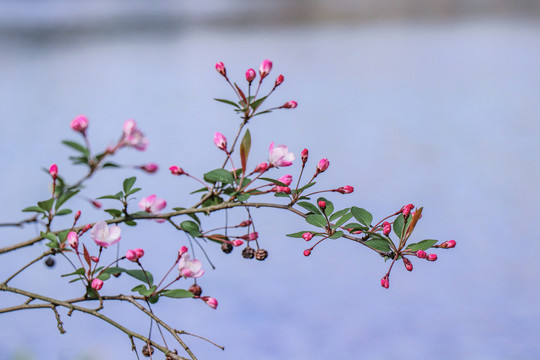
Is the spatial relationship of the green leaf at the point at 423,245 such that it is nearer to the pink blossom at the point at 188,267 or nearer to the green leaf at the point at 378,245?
the green leaf at the point at 378,245

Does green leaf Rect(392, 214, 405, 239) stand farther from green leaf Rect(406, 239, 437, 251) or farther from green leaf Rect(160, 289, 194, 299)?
green leaf Rect(160, 289, 194, 299)

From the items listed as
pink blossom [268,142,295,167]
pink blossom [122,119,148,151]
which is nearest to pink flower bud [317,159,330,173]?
pink blossom [268,142,295,167]

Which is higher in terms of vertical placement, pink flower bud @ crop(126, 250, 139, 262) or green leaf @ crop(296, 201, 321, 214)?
green leaf @ crop(296, 201, 321, 214)

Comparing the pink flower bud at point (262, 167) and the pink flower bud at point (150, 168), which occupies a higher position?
the pink flower bud at point (262, 167)

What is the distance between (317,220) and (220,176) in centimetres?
7

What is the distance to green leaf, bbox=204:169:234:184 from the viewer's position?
0.37 m

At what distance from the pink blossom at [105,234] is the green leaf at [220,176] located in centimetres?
6

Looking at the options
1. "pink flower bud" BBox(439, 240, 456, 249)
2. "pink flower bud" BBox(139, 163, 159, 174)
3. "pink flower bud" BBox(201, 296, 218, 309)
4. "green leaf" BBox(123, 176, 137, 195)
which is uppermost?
"pink flower bud" BBox(439, 240, 456, 249)

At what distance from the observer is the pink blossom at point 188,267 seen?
1.22ft

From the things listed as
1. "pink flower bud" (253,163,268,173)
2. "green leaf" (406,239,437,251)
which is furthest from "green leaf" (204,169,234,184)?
"green leaf" (406,239,437,251)

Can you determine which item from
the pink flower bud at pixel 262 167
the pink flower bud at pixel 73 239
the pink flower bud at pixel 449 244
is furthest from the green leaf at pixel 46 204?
the pink flower bud at pixel 449 244

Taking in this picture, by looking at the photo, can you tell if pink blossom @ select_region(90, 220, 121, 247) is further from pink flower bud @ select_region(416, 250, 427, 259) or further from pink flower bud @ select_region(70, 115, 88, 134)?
pink flower bud @ select_region(416, 250, 427, 259)

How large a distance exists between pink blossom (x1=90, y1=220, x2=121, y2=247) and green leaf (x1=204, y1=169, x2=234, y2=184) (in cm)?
6

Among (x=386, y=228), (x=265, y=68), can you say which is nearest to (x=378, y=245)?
(x=386, y=228)
